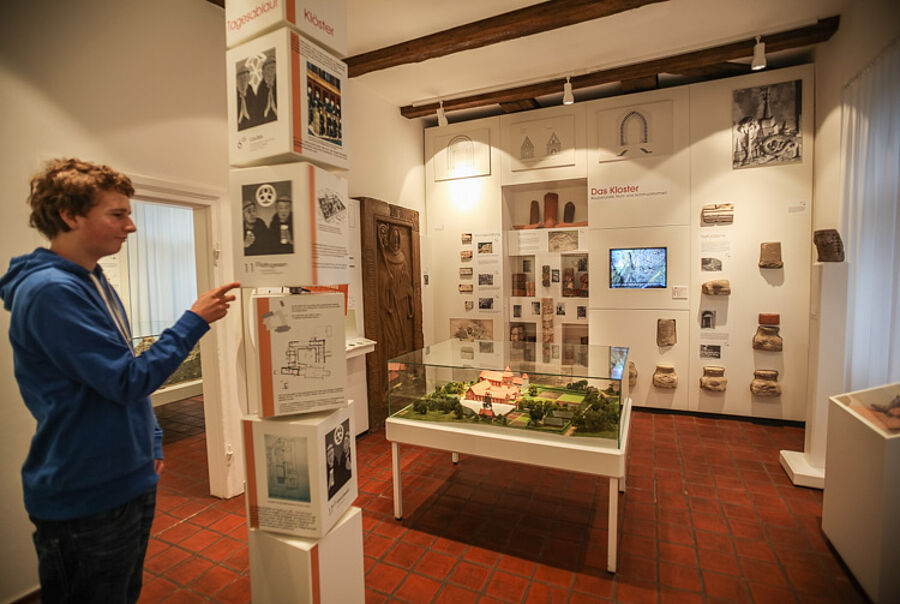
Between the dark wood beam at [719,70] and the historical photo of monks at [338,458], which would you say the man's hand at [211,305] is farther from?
the dark wood beam at [719,70]

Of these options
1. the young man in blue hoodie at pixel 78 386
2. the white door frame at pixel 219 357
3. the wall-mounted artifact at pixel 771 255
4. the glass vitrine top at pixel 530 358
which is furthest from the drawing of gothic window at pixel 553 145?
the young man in blue hoodie at pixel 78 386

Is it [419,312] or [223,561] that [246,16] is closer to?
[223,561]

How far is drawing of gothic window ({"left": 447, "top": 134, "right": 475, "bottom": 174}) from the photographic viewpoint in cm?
587

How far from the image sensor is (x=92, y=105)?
2488mm

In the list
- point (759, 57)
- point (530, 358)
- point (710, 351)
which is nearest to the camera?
point (530, 358)

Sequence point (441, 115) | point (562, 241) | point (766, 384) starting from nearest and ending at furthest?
point (766, 384)
point (441, 115)
point (562, 241)

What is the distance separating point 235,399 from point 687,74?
5575 millimetres

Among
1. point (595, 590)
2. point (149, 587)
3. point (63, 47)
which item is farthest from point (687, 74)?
point (149, 587)

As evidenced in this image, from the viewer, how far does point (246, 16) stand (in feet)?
5.62

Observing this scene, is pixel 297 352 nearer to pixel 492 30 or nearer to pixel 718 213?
pixel 492 30

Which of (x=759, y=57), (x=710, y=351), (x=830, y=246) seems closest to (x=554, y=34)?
(x=759, y=57)

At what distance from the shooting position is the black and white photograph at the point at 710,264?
480 centimetres

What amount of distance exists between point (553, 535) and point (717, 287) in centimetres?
345

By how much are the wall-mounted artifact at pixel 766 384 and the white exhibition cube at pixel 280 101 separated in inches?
197
